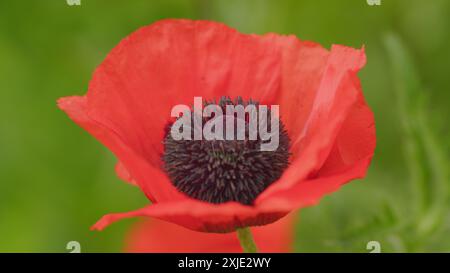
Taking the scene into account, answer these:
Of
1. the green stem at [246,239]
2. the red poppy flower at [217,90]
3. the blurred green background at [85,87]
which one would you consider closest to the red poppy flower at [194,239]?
the blurred green background at [85,87]

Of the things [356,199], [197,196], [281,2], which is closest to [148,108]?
[197,196]

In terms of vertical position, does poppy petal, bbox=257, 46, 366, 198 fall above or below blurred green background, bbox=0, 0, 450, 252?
below

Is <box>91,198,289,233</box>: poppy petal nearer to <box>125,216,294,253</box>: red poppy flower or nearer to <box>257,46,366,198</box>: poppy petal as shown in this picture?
<box>257,46,366,198</box>: poppy petal

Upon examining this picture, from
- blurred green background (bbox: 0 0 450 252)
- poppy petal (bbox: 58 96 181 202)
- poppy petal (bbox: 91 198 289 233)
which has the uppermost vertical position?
blurred green background (bbox: 0 0 450 252)

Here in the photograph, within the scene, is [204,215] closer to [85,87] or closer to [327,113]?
[327,113]

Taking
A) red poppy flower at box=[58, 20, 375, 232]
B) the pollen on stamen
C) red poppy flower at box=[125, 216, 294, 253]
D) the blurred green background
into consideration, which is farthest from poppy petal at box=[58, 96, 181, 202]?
the blurred green background

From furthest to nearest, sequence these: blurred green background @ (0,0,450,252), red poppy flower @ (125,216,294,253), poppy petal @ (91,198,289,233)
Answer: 1. blurred green background @ (0,0,450,252)
2. red poppy flower @ (125,216,294,253)
3. poppy petal @ (91,198,289,233)

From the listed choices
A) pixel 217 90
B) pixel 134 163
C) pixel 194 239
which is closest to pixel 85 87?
pixel 194 239

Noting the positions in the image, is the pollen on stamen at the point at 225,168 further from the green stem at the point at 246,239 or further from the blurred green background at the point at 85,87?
the blurred green background at the point at 85,87
